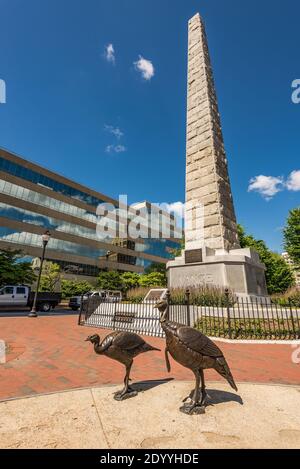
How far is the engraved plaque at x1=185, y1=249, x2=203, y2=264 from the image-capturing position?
11.3m

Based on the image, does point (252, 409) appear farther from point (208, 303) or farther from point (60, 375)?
point (208, 303)

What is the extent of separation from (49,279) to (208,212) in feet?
91.4

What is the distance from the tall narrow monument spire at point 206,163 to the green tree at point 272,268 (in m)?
16.9

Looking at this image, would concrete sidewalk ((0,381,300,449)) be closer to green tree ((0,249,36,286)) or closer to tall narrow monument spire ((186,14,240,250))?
tall narrow monument spire ((186,14,240,250))

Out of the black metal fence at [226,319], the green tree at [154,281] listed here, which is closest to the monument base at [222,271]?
the black metal fence at [226,319]

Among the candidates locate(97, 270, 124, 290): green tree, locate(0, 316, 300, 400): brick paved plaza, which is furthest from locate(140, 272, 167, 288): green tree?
locate(0, 316, 300, 400): brick paved plaza

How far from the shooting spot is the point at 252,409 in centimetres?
317

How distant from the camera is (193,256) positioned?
11508 millimetres

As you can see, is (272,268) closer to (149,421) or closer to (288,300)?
(288,300)

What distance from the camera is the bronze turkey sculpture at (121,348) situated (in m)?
3.52

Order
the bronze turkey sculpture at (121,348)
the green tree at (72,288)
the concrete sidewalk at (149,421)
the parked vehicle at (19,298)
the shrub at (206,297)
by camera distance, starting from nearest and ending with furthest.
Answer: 1. the concrete sidewalk at (149,421)
2. the bronze turkey sculpture at (121,348)
3. the shrub at (206,297)
4. the parked vehicle at (19,298)
5. the green tree at (72,288)

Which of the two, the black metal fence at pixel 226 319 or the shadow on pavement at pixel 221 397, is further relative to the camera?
the black metal fence at pixel 226 319

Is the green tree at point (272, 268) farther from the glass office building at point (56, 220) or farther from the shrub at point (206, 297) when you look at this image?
the glass office building at point (56, 220)
